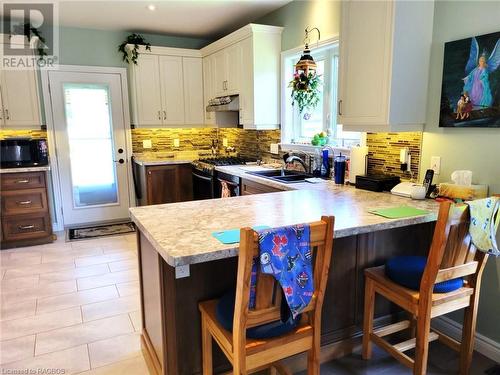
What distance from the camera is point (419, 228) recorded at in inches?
92.2

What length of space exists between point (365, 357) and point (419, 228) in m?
0.88

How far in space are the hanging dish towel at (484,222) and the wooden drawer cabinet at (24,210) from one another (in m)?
4.34

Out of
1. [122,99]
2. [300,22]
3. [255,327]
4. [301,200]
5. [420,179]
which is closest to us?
[255,327]

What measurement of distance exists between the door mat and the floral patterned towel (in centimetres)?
385

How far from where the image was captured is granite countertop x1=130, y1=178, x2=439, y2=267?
1.45 m

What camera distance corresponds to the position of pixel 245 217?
191cm

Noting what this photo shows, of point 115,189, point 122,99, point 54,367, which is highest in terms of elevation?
point 122,99

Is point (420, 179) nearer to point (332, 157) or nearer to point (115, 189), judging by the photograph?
point (332, 157)

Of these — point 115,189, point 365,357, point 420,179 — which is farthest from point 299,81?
point 115,189

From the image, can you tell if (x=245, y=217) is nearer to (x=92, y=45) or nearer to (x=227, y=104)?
(x=227, y=104)

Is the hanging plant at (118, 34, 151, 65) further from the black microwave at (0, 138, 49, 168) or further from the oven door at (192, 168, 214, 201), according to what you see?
the oven door at (192, 168, 214, 201)

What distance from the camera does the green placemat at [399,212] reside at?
1.92 metres

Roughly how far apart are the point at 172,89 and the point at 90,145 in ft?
4.49

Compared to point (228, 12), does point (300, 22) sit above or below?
below
